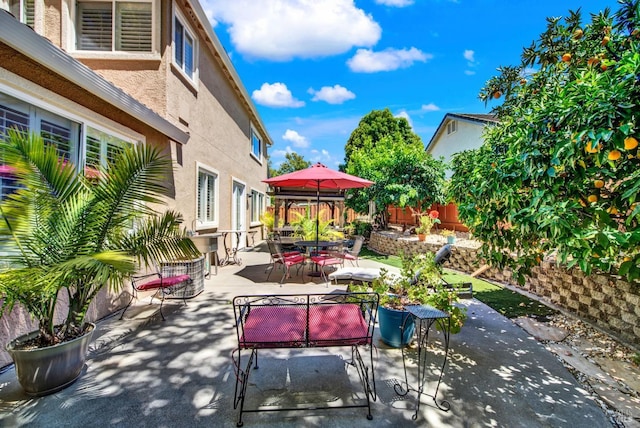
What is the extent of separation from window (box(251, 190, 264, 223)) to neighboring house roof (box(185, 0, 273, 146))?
415 cm

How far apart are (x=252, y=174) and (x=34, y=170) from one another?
13.0m

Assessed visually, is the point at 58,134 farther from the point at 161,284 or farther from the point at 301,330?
the point at 301,330

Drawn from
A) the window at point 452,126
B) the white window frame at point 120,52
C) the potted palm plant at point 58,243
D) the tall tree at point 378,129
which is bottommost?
the potted palm plant at point 58,243

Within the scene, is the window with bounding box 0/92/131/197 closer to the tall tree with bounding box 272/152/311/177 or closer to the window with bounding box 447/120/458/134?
the window with bounding box 447/120/458/134

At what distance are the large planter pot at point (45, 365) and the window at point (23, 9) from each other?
6.74 metres

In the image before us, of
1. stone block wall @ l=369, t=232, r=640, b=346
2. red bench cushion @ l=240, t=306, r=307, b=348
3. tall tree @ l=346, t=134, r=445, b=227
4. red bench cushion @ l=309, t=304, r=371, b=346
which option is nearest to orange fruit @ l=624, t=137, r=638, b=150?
stone block wall @ l=369, t=232, r=640, b=346

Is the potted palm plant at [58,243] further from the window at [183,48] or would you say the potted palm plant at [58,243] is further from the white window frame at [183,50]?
the window at [183,48]

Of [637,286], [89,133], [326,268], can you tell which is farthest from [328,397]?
[326,268]

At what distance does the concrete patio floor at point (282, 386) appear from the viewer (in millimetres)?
2656

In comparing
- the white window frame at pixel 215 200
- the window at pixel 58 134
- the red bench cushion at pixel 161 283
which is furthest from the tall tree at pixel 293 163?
the red bench cushion at pixel 161 283

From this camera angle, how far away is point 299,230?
13.1 meters

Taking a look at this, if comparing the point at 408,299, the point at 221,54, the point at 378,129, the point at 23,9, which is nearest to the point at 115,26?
the point at 23,9

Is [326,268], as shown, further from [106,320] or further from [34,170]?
[34,170]

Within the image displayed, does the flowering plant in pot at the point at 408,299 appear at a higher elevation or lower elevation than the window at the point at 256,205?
lower
